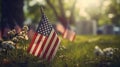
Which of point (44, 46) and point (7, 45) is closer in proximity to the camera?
point (44, 46)

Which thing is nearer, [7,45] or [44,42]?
[44,42]

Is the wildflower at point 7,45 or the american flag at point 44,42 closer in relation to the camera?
the american flag at point 44,42

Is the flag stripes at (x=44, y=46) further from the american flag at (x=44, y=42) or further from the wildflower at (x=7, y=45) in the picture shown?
the wildflower at (x=7, y=45)

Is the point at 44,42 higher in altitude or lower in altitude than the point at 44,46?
higher

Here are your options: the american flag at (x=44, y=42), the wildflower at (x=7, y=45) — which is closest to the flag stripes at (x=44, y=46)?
the american flag at (x=44, y=42)

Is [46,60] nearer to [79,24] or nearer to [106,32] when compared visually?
[79,24]

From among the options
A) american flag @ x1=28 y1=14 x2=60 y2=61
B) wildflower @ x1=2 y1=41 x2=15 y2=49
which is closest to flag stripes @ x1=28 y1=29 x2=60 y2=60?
american flag @ x1=28 y1=14 x2=60 y2=61

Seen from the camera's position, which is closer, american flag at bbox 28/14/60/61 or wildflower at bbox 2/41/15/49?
american flag at bbox 28/14/60/61

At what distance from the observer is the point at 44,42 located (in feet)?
30.0

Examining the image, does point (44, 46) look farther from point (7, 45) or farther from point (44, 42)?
point (7, 45)

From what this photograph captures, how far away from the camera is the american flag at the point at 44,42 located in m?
9.05

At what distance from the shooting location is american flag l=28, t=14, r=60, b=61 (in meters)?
9.05

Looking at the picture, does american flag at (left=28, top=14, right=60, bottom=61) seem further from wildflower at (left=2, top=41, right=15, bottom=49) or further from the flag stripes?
wildflower at (left=2, top=41, right=15, bottom=49)

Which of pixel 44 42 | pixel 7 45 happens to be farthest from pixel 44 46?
pixel 7 45
